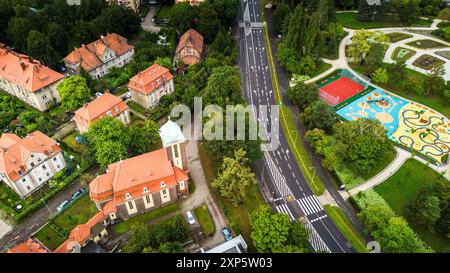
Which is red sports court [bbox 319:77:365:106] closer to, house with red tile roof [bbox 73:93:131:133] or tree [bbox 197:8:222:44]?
tree [bbox 197:8:222:44]

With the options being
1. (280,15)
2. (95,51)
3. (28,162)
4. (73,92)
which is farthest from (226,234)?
(280,15)

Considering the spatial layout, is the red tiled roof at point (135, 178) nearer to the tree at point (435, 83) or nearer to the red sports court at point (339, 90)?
the red sports court at point (339, 90)

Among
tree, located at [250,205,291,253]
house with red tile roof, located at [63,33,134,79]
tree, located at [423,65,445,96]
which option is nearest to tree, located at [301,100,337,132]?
tree, located at [250,205,291,253]

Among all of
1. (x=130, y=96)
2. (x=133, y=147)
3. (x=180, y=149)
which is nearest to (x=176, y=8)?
(x=130, y=96)

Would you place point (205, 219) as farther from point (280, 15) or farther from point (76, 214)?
point (280, 15)

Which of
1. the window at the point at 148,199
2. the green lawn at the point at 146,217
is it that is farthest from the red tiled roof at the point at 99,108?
the green lawn at the point at 146,217

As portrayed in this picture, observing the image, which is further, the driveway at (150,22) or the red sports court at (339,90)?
the driveway at (150,22)

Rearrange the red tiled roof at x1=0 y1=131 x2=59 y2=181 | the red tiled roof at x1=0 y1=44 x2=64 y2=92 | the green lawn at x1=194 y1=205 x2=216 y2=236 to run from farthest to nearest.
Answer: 1. the red tiled roof at x1=0 y1=44 x2=64 y2=92
2. the red tiled roof at x1=0 y1=131 x2=59 y2=181
3. the green lawn at x1=194 y1=205 x2=216 y2=236
